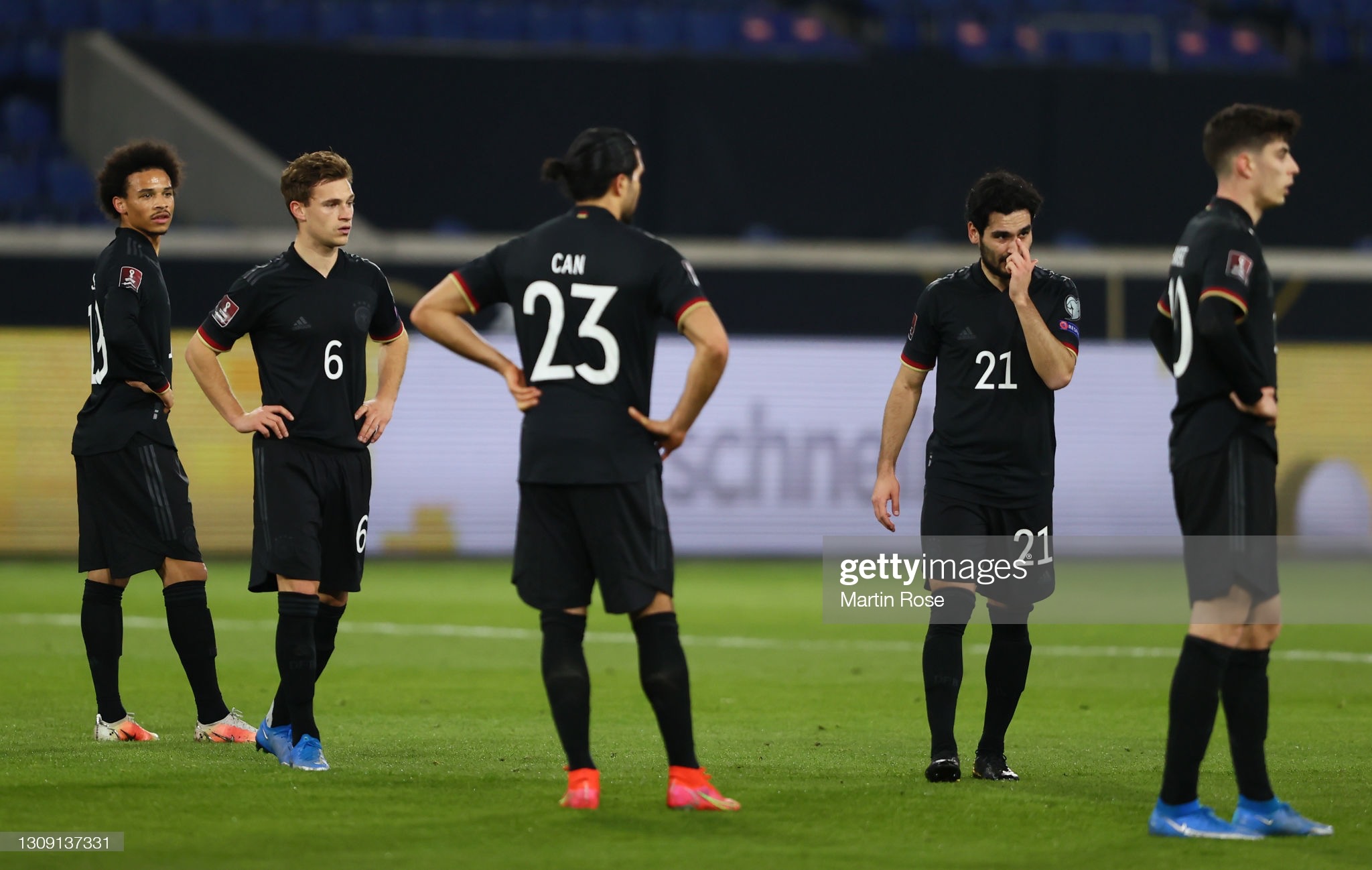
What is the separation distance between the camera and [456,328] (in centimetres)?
560

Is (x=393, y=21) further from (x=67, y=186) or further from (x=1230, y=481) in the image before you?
(x=1230, y=481)

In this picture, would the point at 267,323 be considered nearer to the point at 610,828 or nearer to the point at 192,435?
the point at 610,828

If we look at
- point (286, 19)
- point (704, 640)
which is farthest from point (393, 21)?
point (704, 640)

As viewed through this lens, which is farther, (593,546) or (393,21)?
(393,21)

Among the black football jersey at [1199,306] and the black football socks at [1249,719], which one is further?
the black football socks at [1249,719]

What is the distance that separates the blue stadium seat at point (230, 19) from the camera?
21.0 meters

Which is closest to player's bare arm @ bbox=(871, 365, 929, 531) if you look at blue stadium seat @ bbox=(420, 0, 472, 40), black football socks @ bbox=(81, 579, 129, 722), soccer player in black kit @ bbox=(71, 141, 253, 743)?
soccer player in black kit @ bbox=(71, 141, 253, 743)

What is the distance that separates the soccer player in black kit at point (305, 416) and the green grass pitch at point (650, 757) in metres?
0.55

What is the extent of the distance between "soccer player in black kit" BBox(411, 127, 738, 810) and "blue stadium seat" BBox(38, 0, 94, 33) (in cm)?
1717

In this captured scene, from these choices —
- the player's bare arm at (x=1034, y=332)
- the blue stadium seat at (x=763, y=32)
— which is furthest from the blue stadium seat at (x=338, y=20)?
the player's bare arm at (x=1034, y=332)

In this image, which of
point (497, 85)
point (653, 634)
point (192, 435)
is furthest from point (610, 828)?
point (497, 85)

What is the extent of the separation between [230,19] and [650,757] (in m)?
16.4

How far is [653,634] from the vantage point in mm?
5535

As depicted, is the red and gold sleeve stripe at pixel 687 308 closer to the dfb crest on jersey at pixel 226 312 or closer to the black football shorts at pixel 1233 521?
the black football shorts at pixel 1233 521
